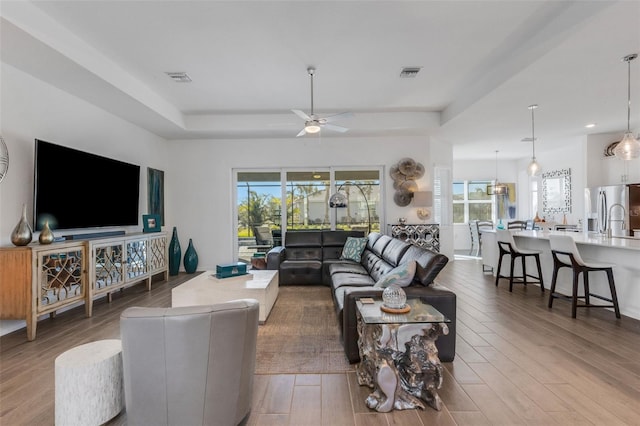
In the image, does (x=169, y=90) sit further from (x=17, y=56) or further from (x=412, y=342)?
(x=412, y=342)

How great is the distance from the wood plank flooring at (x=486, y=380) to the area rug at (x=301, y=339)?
5.7 inches

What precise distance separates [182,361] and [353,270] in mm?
3057

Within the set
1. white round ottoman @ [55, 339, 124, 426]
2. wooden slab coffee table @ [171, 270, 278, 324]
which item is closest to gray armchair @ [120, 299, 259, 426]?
white round ottoman @ [55, 339, 124, 426]

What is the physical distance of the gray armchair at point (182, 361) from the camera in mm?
1553

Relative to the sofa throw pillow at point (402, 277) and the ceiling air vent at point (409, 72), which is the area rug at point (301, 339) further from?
the ceiling air vent at point (409, 72)

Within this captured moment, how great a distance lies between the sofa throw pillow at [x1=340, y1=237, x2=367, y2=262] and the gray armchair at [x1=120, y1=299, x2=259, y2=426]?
371 cm

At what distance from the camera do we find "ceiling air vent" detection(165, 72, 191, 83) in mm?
4238

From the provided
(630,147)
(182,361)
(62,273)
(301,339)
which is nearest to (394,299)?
(301,339)

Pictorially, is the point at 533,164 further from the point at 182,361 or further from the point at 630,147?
the point at 182,361

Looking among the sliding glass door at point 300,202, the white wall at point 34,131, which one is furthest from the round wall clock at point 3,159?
the sliding glass door at point 300,202

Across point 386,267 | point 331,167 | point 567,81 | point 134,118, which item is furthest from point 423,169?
point 134,118

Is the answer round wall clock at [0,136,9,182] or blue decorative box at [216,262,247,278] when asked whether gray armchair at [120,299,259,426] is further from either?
round wall clock at [0,136,9,182]

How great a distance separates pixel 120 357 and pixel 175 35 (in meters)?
3.10

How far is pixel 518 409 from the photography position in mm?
1958
